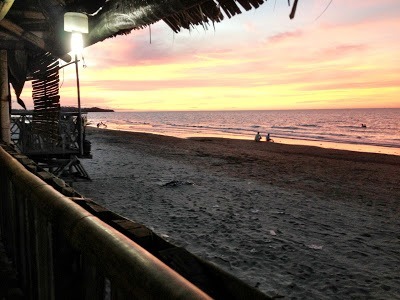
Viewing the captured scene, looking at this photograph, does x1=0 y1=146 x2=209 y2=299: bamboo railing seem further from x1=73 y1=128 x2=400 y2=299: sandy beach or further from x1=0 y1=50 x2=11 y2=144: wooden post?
x1=0 y1=50 x2=11 y2=144: wooden post

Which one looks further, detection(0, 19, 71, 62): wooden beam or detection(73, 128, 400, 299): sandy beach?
detection(73, 128, 400, 299): sandy beach

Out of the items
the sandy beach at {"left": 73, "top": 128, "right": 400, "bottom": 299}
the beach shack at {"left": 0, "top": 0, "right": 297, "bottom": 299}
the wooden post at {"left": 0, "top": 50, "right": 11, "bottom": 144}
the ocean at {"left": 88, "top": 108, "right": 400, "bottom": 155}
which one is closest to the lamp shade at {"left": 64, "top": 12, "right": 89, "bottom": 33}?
the beach shack at {"left": 0, "top": 0, "right": 297, "bottom": 299}

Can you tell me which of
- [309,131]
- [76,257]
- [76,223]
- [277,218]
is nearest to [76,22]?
[76,257]

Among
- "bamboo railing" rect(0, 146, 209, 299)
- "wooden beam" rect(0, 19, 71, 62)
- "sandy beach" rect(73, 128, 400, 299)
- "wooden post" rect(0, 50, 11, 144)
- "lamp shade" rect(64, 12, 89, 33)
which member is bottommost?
"sandy beach" rect(73, 128, 400, 299)

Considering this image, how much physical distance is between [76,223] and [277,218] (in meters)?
8.06

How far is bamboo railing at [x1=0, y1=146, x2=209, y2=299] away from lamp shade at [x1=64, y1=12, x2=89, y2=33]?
67.8 inches

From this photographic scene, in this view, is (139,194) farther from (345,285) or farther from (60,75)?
(345,285)

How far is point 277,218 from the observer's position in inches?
350

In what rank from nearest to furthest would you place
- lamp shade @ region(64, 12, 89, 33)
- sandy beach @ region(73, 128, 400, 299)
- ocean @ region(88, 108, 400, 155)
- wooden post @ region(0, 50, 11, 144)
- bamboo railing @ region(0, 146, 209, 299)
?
bamboo railing @ region(0, 146, 209, 299), lamp shade @ region(64, 12, 89, 33), wooden post @ region(0, 50, 11, 144), sandy beach @ region(73, 128, 400, 299), ocean @ region(88, 108, 400, 155)

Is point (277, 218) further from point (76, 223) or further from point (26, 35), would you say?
point (76, 223)

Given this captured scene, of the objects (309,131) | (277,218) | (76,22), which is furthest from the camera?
(309,131)

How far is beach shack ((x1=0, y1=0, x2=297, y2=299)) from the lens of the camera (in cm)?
111

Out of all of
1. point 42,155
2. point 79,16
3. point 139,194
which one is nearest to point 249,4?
point 79,16

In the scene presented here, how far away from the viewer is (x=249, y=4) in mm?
2086
